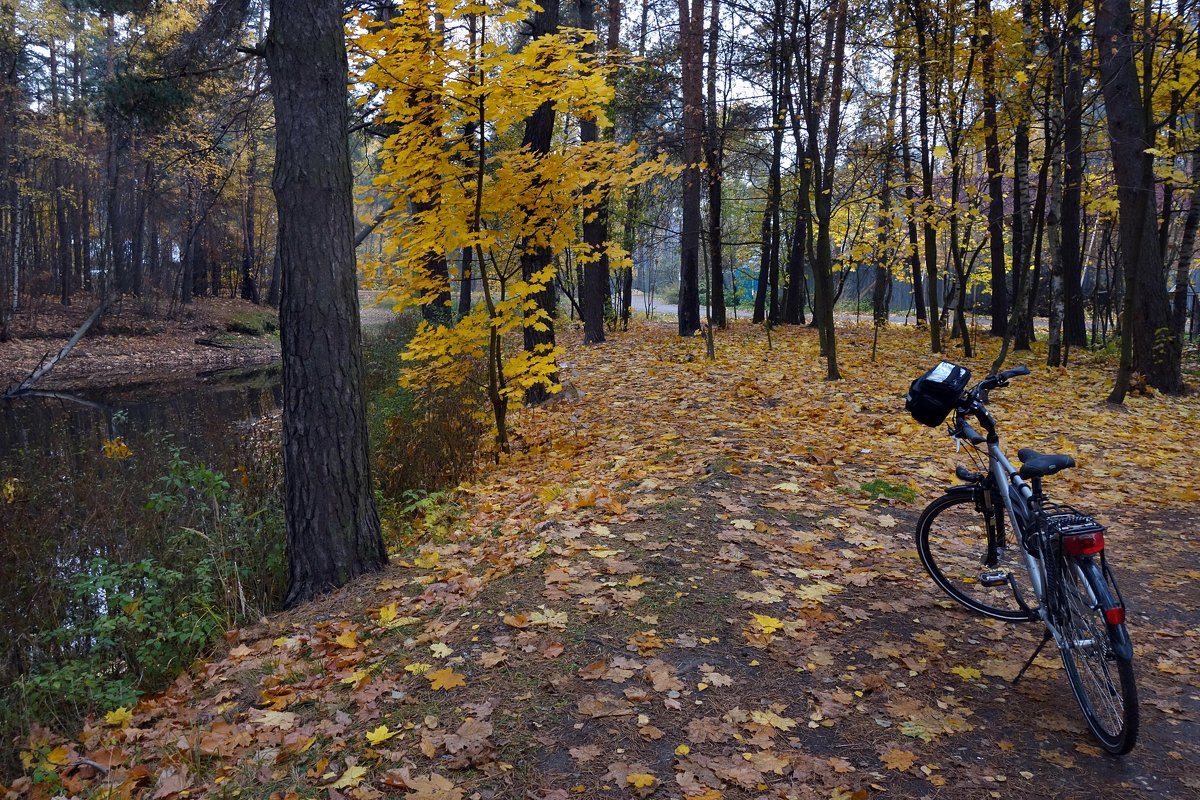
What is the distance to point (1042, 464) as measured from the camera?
10.4 ft

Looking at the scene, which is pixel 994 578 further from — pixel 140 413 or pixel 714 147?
pixel 140 413

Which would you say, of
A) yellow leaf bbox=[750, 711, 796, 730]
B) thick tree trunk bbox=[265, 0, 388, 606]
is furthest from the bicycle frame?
thick tree trunk bbox=[265, 0, 388, 606]

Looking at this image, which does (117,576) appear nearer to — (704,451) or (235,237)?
(704,451)

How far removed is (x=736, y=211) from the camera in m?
23.8

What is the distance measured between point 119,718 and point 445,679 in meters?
2.00

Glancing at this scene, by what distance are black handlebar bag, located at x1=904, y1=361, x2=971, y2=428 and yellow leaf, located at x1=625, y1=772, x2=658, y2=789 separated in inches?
84.7

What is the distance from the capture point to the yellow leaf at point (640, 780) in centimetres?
259

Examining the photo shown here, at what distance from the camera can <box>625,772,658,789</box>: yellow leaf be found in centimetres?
259

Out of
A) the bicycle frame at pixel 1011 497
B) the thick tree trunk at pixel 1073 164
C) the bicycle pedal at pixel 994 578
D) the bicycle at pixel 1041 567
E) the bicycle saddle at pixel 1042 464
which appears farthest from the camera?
the thick tree trunk at pixel 1073 164

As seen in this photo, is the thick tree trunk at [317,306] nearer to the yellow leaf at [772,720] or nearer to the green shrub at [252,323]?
the yellow leaf at [772,720]

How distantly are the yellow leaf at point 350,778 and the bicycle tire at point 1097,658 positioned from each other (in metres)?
2.91

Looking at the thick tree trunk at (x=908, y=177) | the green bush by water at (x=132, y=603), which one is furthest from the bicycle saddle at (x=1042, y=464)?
the thick tree trunk at (x=908, y=177)

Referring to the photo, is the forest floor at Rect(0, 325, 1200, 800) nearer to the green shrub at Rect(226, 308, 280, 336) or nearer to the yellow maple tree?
the yellow maple tree

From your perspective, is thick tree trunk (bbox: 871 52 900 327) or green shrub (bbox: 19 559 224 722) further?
thick tree trunk (bbox: 871 52 900 327)
